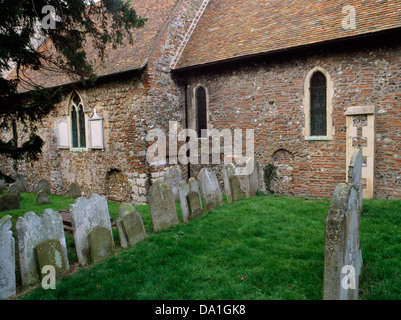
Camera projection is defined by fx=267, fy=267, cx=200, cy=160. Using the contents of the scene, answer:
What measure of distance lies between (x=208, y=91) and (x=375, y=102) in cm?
568

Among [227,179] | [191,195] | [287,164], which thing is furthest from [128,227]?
[287,164]

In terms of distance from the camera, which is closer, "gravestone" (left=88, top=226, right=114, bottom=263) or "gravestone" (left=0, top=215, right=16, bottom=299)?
"gravestone" (left=0, top=215, right=16, bottom=299)

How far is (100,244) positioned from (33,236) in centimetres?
109

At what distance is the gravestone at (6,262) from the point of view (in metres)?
3.60

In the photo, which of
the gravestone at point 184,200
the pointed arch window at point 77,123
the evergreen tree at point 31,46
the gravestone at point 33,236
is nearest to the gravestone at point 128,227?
the gravestone at point 33,236

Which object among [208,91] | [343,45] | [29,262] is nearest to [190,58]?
[208,91]

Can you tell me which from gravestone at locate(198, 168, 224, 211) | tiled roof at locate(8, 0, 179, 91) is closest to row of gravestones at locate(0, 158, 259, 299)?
gravestone at locate(198, 168, 224, 211)

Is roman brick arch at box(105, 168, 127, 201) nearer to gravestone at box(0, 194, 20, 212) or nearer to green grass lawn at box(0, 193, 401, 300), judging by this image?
gravestone at box(0, 194, 20, 212)

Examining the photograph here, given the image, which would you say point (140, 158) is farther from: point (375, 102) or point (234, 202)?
point (375, 102)

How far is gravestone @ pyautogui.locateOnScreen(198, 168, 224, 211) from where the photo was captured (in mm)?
7086

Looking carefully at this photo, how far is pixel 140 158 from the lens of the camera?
32.6 feet

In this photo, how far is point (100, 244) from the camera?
4.73 meters

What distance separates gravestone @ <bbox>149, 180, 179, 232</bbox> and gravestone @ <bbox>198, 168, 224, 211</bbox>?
1309 mm

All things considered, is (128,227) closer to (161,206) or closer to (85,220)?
(85,220)
